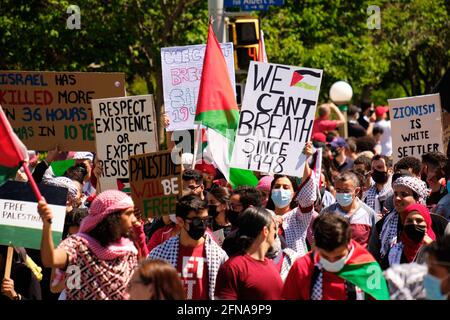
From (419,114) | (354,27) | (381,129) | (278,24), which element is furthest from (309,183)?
(354,27)

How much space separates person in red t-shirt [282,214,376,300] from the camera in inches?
263

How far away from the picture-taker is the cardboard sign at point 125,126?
10.5 metres

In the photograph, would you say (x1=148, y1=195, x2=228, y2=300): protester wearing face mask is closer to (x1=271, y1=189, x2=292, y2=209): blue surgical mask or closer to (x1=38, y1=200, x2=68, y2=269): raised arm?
(x1=38, y1=200, x2=68, y2=269): raised arm

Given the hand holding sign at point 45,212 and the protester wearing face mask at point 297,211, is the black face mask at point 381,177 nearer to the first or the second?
the protester wearing face mask at point 297,211

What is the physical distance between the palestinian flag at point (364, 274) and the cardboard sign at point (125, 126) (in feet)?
13.0

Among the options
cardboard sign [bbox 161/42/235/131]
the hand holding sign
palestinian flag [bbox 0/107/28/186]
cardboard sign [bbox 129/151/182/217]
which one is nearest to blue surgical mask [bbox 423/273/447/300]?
the hand holding sign

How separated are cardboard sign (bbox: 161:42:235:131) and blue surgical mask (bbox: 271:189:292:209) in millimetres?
2956

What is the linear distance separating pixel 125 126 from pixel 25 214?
2.24 meters

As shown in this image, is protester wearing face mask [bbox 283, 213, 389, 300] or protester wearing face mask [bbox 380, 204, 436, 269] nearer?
protester wearing face mask [bbox 283, 213, 389, 300]

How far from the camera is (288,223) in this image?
9.38m

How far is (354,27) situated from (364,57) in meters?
1.00

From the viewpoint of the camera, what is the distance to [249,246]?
7348 mm

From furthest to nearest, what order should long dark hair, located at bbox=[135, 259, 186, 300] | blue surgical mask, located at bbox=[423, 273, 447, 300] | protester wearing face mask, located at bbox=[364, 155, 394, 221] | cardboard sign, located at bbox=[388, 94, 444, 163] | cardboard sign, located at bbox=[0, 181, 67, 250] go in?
cardboard sign, located at bbox=[388, 94, 444, 163] → protester wearing face mask, located at bbox=[364, 155, 394, 221] → cardboard sign, located at bbox=[0, 181, 67, 250] → long dark hair, located at bbox=[135, 259, 186, 300] → blue surgical mask, located at bbox=[423, 273, 447, 300]

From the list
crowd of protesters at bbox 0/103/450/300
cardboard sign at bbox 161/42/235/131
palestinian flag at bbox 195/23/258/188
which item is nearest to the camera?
crowd of protesters at bbox 0/103/450/300
